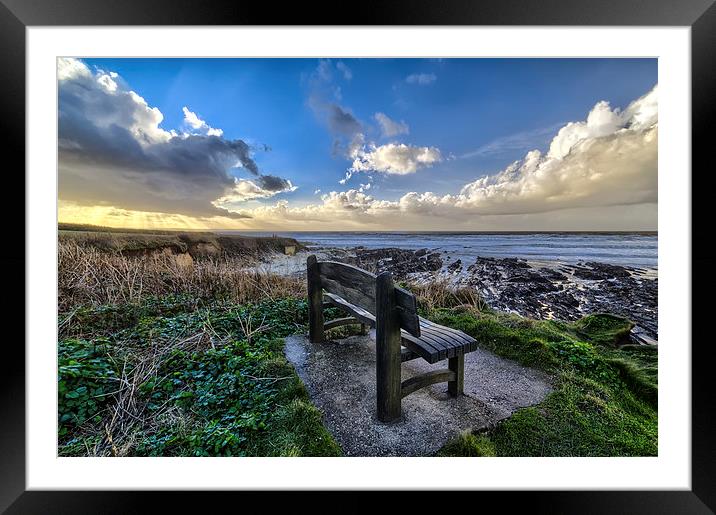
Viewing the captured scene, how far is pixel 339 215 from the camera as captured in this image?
4645mm

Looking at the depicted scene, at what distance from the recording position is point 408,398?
2205 millimetres

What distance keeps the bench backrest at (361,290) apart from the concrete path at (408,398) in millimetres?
716

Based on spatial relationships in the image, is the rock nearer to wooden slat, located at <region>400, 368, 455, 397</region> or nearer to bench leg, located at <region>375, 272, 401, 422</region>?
wooden slat, located at <region>400, 368, 455, 397</region>

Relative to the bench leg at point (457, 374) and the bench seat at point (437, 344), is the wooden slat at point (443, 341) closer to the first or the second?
the bench seat at point (437, 344)

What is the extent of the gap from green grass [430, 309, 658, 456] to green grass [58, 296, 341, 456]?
124 centimetres

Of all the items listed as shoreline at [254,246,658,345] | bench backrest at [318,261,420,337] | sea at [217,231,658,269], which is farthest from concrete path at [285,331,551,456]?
sea at [217,231,658,269]

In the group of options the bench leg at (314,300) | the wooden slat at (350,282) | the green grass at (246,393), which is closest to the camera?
the green grass at (246,393)

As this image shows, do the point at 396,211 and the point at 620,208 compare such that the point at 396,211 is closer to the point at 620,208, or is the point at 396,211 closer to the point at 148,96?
the point at 620,208

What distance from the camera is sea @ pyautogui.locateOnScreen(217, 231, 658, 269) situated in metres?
3.67

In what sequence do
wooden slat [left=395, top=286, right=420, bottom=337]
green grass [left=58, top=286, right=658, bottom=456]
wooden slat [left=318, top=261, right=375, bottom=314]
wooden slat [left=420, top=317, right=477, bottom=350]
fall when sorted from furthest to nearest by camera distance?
wooden slat [left=318, top=261, right=375, bottom=314] → wooden slat [left=420, top=317, right=477, bottom=350] → green grass [left=58, top=286, right=658, bottom=456] → wooden slat [left=395, top=286, right=420, bottom=337]

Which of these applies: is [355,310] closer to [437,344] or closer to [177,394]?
[437,344]

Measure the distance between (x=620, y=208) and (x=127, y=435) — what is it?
18.3 feet

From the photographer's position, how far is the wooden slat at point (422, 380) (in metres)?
1.96
